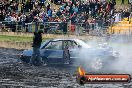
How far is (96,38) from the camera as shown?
30750 millimetres

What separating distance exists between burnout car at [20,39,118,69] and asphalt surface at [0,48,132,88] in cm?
50

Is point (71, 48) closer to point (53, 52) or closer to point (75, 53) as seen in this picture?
point (75, 53)

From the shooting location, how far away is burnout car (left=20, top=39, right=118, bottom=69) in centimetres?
2234

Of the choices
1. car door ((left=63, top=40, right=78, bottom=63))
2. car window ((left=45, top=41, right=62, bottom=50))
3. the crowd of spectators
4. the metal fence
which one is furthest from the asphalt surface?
the crowd of spectators

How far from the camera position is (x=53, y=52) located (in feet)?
75.3

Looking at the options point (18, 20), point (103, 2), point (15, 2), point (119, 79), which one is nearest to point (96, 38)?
point (103, 2)

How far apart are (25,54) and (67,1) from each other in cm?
1258

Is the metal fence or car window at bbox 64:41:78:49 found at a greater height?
car window at bbox 64:41:78:49

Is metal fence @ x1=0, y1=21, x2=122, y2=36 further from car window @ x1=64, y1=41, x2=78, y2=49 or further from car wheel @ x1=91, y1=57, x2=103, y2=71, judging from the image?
car wheel @ x1=91, y1=57, x2=103, y2=71

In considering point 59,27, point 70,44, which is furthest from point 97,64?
point 59,27

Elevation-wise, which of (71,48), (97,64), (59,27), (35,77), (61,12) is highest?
(61,12)

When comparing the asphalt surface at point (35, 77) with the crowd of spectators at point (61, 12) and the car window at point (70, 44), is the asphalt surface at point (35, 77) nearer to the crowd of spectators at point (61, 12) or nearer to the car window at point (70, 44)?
the car window at point (70, 44)

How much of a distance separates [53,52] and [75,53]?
3.71ft

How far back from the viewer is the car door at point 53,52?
2272 cm
